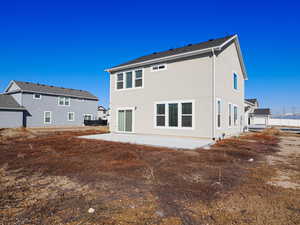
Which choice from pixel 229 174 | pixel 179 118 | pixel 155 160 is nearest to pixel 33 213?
pixel 155 160

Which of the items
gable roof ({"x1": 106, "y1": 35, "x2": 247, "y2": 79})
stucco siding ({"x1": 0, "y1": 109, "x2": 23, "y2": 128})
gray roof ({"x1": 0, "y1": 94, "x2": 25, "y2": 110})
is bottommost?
stucco siding ({"x1": 0, "y1": 109, "x2": 23, "y2": 128})

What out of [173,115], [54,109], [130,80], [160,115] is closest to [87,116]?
[54,109]

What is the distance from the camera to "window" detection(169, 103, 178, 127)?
10705mm

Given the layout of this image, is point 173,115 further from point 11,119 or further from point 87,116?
point 87,116

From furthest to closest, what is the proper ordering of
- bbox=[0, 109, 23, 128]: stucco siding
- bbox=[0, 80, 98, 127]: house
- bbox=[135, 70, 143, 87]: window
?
bbox=[0, 80, 98, 127]: house < bbox=[0, 109, 23, 128]: stucco siding < bbox=[135, 70, 143, 87]: window

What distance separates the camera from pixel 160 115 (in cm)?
1143

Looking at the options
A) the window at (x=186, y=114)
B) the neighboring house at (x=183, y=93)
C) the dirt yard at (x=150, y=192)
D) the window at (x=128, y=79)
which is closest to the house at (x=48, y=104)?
the neighboring house at (x=183, y=93)

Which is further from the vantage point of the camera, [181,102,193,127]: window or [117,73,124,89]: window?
[117,73,124,89]: window

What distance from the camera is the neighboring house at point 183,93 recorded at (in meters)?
9.78

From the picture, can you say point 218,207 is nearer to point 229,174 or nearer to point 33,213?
point 229,174

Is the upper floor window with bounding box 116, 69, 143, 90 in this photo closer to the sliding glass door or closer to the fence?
the sliding glass door

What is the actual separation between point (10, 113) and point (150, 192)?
25.2 meters

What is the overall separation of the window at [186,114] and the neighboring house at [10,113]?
22.0 metres

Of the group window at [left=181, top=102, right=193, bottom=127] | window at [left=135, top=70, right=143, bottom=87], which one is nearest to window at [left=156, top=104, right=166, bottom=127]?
window at [left=181, top=102, right=193, bottom=127]
